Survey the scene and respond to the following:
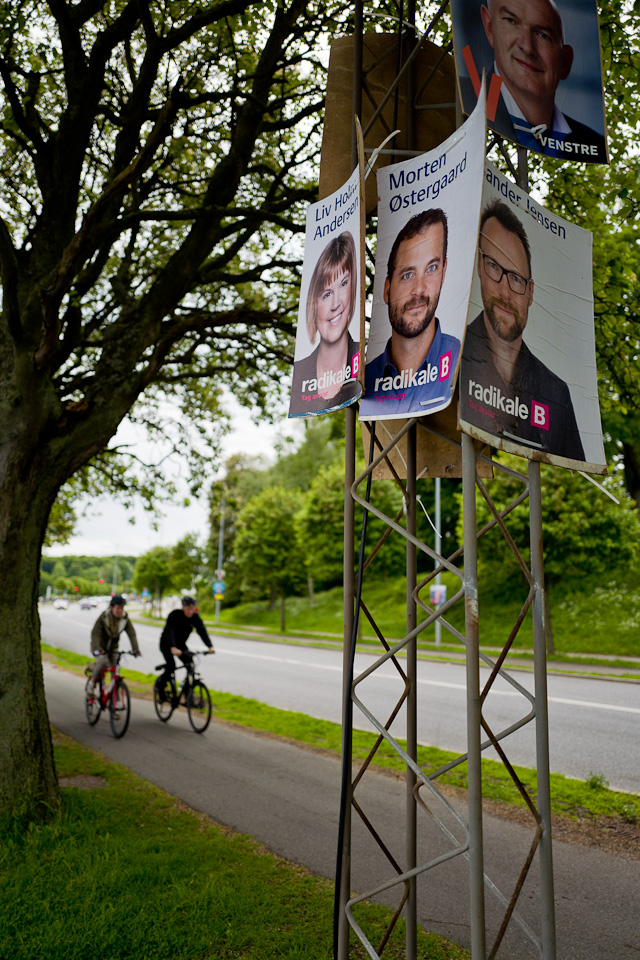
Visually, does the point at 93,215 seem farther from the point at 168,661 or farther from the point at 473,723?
the point at 168,661

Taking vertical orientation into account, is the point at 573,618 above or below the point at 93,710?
above

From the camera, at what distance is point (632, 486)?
113 feet

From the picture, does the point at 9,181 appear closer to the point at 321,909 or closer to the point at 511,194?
the point at 511,194

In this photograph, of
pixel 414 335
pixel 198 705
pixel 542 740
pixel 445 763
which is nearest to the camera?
pixel 542 740

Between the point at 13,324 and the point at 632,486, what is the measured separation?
33.5 metres

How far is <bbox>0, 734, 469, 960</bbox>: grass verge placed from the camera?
388 cm

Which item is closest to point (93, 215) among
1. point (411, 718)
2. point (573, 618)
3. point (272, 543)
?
point (411, 718)

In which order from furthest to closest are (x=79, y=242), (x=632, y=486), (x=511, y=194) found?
(x=632, y=486), (x=79, y=242), (x=511, y=194)

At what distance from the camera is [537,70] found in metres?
3.83

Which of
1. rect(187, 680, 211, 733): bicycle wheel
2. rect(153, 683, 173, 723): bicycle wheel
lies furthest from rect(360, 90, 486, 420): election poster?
rect(153, 683, 173, 723): bicycle wheel

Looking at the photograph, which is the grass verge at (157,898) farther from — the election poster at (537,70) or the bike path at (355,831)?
the election poster at (537,70)

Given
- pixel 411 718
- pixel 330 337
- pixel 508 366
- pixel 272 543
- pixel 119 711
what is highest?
pixel 272 543

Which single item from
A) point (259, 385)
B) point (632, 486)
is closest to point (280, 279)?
point (259, 385)

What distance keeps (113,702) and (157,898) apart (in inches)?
245
